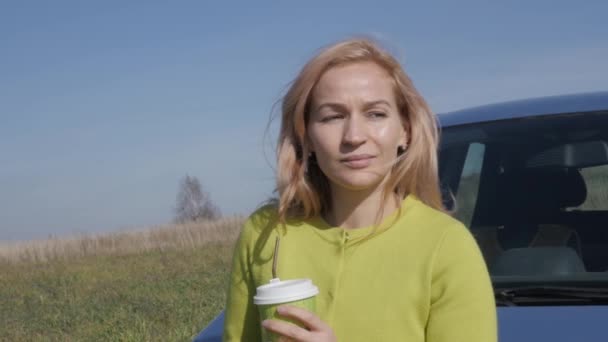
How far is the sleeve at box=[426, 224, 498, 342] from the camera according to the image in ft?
5.34

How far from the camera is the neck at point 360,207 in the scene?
1.86 m

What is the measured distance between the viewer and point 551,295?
8.16 feet

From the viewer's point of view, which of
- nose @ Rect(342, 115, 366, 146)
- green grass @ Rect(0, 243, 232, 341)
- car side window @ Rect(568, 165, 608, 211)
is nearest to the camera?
nose @ Rect(342, 115, 366, 146)

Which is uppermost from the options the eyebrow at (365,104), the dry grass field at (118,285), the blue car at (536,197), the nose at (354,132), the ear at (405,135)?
the eyebrow at (365,104)

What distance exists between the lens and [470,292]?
5.35ft

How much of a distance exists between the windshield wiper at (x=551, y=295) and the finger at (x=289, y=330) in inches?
41.1

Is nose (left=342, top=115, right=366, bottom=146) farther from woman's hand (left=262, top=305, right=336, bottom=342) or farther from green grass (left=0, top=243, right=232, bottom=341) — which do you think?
green grass (left=0, top=243, right=232, bottom=341)

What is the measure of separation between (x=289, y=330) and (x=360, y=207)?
40 centimetres

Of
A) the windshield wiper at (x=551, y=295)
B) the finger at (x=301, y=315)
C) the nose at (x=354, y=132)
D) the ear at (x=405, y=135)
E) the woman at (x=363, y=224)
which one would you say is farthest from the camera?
the windshield wiper at (x=551, y=295)

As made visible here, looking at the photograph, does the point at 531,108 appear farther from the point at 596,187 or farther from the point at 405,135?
the point at 405,135

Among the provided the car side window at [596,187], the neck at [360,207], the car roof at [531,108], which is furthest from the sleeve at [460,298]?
the car side window at [596,187]

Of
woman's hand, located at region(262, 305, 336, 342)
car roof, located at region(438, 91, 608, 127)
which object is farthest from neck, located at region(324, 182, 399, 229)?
car roof, located at region(438, 91, 608, 127)

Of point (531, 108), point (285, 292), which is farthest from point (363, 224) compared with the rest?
point (531, 108)

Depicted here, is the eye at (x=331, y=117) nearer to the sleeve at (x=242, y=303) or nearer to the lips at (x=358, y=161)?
the lips at (x=358, y=161)
